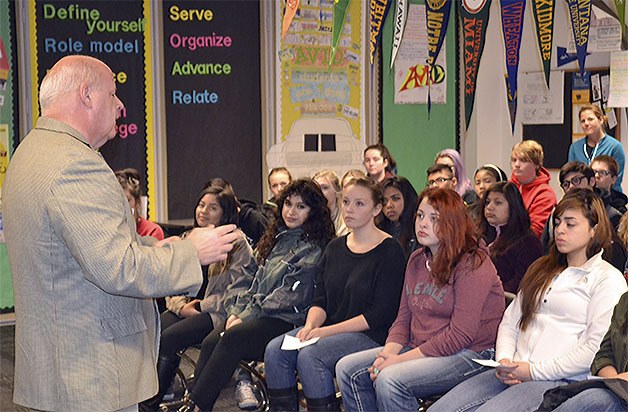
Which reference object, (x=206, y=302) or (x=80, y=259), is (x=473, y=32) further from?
(x=80, y=259)

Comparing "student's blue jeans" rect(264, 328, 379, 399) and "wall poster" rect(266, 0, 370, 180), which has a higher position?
"wall poster" rect(266, 0, 370, 180)

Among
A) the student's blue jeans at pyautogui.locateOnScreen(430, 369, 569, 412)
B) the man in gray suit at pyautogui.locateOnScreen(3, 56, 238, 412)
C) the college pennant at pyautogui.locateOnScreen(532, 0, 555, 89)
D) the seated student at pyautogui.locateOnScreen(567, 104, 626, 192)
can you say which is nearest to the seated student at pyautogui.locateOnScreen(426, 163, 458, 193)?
the college pennant at pyautogui.locateOnScreen(532, 0, 555, 89)

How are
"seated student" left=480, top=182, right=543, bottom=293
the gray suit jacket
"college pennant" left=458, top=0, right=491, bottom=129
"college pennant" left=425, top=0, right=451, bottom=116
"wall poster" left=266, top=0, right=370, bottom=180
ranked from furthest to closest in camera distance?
"wall poster" left=266, top=0, right=370, bottom=180 < "college pennant" left=425, top=0, right=451, bottom=116 < "college pennant" left=458, top=0, right=491, bottom=129 < "seated student" left=480, top=182, right=543, bottom=293 < the gray suit jacket

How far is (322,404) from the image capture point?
145 inches

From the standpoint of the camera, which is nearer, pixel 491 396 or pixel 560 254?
pixel 491 396

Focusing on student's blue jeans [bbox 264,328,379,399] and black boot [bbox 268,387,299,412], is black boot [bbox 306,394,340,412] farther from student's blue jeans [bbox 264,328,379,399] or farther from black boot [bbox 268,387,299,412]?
black boot [bbox 268,387,299,412]

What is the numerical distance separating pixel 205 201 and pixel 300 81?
2.57 meters

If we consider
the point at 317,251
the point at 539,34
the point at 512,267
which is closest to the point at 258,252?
the point at 317,251

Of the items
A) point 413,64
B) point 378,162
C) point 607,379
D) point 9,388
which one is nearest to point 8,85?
point 9,388

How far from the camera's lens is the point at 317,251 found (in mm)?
4141

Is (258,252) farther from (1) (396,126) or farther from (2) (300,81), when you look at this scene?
(1) (396,126)

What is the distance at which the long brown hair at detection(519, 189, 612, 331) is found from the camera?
120 inches

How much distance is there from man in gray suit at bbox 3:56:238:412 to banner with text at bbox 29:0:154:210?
4.10m

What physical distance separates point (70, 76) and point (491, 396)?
1.82 metres
